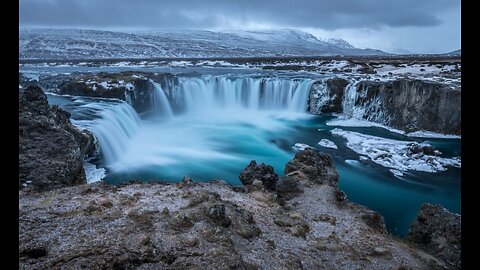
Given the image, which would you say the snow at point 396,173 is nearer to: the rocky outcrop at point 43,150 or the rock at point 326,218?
the rock at point 326,218

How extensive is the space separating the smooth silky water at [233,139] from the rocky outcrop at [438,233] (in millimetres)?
3478

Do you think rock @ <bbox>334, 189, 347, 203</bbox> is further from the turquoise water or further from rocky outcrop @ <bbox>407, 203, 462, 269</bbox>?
the turquoise water

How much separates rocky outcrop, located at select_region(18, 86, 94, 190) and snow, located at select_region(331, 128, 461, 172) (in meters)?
15.2

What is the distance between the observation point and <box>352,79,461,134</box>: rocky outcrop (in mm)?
25266

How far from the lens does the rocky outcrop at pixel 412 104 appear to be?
2527 cm

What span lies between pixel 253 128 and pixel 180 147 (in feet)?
27.6

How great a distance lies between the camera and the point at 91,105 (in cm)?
2508

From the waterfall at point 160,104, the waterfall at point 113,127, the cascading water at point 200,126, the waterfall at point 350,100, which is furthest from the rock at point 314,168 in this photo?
the waterfall at point 160,104

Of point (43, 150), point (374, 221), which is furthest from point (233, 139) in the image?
point (374, 221)

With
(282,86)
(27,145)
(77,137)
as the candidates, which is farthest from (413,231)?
(282,86)

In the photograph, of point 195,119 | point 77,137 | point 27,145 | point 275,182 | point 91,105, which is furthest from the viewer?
point 195,119

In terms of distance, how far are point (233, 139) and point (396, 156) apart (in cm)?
1064

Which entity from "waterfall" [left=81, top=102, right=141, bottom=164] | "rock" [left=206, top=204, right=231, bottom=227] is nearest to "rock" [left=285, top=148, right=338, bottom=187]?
"rock" [left=206, top=204, right=231, bottom=227]
